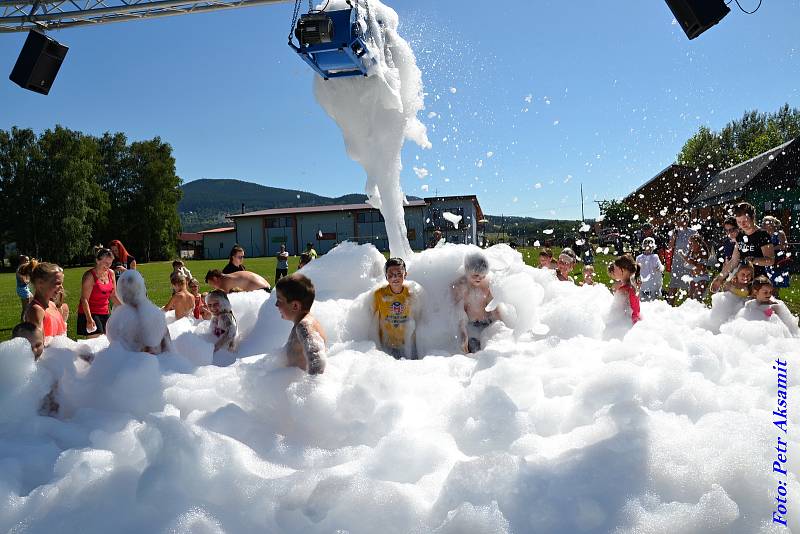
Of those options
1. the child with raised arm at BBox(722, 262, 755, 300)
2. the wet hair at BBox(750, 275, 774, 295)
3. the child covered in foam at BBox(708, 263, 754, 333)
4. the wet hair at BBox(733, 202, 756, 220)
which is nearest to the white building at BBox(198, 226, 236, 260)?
the wet hair at BBox(733, 202, 756, 220)

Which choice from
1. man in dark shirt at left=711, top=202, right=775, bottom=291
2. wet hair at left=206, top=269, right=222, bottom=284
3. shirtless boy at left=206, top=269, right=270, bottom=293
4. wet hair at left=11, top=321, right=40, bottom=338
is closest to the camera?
wet hair at left=11, top=321, right=40, bottom=338

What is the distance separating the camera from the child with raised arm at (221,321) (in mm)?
5242

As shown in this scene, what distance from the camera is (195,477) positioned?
274 cm

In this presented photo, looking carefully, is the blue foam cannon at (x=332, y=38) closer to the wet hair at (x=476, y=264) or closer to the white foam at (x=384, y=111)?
the white foam at (x=384, y=111)

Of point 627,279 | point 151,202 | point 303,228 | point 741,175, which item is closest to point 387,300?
point 627,279

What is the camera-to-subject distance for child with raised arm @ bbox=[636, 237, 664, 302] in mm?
7844

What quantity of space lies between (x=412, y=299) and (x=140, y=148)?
53015mm

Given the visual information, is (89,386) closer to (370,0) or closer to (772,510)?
(772,510)

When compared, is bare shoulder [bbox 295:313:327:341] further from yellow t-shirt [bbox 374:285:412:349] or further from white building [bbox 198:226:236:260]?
white building [bbox 198:226:236:260]

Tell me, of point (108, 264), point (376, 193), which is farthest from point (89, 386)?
point (376, 193)

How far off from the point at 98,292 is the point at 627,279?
6.23m

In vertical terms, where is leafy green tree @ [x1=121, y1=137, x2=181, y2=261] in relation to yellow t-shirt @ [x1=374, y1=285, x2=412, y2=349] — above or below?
above

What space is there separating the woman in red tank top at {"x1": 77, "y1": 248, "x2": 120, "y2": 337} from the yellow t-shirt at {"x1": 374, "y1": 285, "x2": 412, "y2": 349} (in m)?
3.41

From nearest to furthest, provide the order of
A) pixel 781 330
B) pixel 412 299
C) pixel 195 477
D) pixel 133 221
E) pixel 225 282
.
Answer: pixel 195 477
pixel 781 330
pixel 412 299
pixel 225 282
pixel 133 221
